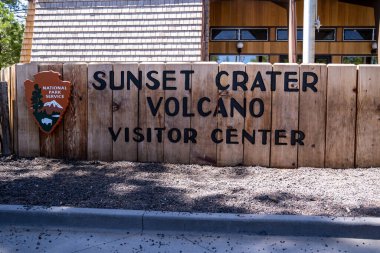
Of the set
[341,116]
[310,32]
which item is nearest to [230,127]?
[341,116]

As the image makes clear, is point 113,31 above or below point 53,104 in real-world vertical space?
above

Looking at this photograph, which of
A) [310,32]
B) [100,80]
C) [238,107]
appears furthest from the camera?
Answer: [310,32]

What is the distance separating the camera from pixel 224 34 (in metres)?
13.4

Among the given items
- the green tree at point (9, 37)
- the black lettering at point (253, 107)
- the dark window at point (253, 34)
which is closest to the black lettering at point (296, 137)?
the black lettering at point (253, 107)

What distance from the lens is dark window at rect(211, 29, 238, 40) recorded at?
13328 millimetres

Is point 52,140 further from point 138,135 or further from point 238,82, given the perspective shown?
point 238,82

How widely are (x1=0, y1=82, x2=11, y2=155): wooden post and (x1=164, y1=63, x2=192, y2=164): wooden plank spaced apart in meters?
2.34

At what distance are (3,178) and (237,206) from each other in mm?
2857

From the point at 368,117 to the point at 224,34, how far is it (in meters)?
8.16

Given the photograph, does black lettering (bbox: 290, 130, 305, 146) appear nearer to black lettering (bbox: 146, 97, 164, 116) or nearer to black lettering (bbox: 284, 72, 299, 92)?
black lettering (bbox: 284, 72, 299, 92)

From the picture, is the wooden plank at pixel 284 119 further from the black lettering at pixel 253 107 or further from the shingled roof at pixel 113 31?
the shingled roof at pixel 113 31

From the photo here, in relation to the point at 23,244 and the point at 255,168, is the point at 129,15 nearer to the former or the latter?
the point at 255,168

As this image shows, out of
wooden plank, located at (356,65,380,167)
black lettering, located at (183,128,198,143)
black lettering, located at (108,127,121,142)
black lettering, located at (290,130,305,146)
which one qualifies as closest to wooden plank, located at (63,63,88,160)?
black lettering, located at (108,127,121,142)

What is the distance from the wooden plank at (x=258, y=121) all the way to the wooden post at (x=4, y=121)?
3.42m
